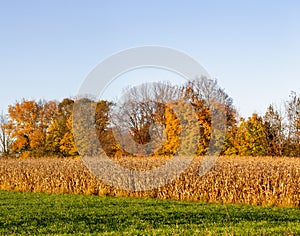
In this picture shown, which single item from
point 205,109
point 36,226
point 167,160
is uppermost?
point 205,109

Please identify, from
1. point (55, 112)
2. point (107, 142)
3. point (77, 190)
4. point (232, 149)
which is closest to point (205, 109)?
point (232, 149)

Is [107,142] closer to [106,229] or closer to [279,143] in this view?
[279,143]

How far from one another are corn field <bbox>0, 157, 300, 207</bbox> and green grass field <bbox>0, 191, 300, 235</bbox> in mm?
2076

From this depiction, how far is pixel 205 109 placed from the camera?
134 feet

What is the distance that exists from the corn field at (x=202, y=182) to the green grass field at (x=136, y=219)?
2.08 m

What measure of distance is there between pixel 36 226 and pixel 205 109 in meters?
29.2

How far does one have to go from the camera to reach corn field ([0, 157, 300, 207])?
20.3m

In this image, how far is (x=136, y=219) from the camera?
563 inches

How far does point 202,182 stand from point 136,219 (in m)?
8.28

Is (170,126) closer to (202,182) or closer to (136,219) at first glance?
(202,182)

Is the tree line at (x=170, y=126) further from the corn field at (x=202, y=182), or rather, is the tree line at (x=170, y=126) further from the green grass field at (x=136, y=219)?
the green grass field at (x=136, y=219)

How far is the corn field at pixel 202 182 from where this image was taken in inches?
798

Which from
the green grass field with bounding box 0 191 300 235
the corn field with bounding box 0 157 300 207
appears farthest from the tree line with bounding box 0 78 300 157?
the green grass field with bounding box 0 191 300 235

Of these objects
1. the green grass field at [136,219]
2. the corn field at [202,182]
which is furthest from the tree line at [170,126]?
the green grass field at [136,219]
